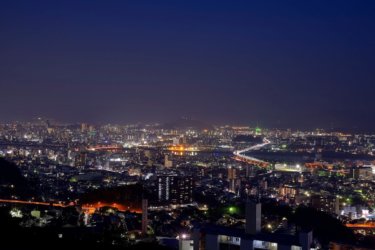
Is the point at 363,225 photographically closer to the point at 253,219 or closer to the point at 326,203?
the point at 326,203

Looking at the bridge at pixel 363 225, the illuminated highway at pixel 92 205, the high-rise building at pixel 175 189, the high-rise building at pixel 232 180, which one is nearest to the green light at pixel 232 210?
the illuminated highway at pixel 92 205

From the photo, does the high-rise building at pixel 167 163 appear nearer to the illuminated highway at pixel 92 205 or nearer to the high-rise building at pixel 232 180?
the high-rise building at pixel 232 180

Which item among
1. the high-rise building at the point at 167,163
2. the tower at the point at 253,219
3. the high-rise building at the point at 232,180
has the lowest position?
the high-rise building at the point at 167,163

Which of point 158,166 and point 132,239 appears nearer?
point 132,239

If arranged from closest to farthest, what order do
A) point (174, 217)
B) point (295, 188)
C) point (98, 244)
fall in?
point (98, 244), point (174, 217), point (295, 188)

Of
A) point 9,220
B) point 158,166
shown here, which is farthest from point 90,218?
point 158,166

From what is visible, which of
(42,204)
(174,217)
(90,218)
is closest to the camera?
(90,218)

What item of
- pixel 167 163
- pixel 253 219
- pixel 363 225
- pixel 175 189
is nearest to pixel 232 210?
pixel 363 225

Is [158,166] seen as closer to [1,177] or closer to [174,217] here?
[1,177]

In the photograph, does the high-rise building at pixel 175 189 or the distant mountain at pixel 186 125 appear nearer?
the high-rise building at pixel 175 189
